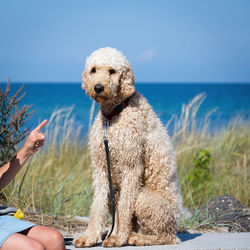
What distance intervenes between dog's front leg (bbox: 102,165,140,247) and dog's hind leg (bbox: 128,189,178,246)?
0.28 ft

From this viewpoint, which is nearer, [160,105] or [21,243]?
[21,243]

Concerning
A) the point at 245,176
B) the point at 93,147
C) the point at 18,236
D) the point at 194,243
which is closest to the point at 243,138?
the point at 245,176

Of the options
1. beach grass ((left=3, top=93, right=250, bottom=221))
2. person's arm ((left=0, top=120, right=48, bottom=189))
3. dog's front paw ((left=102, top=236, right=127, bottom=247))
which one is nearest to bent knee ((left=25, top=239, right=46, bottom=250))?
person's arm ((left=0, top=120, right=48, bottom=189))

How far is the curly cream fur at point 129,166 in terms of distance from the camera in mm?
3299

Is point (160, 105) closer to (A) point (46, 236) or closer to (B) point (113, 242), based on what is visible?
(B) point (113, 242)

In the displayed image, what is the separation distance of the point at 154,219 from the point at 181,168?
11.0 feet

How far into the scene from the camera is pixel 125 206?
333 cm

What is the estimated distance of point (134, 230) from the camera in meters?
3.64

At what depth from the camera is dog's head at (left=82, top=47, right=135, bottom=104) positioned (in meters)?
3.19

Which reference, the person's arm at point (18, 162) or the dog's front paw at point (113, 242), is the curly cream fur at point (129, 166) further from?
the person's arm at point (18, 162)

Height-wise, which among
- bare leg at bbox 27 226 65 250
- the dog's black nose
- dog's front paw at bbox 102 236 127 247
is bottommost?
dog's front paw at bbox 102 236 127 247

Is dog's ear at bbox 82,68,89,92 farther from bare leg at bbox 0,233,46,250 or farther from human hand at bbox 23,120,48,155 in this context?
bare leg at bbox 0,233,46,250

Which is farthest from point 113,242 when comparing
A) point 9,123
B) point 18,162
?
point 9,123

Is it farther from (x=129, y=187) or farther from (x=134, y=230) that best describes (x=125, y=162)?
(x=134, y=230)
